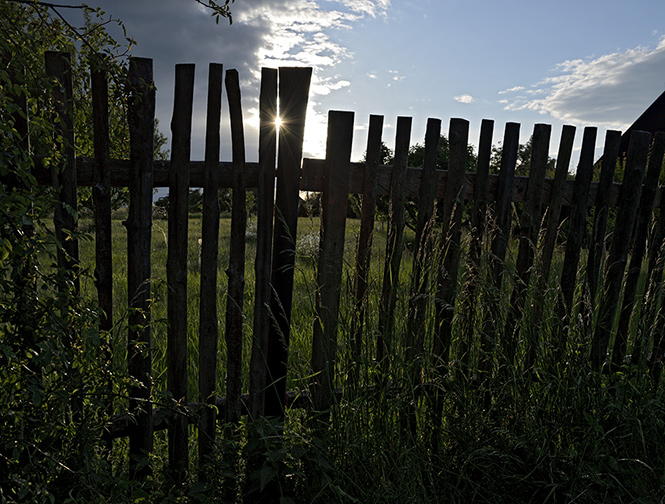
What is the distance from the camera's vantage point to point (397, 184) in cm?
284

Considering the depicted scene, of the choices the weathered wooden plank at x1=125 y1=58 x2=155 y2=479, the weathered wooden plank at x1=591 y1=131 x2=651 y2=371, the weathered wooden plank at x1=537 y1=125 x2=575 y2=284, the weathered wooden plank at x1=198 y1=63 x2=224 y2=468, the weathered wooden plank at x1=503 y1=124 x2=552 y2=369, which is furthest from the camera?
the weathered wooden plank at x1=591 y1=131 x2=651 y2=371

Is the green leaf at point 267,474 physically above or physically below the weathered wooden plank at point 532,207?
below

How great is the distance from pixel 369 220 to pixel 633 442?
1.96 m

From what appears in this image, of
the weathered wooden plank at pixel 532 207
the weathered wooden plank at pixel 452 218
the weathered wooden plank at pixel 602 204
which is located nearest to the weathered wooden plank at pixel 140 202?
the weathered wooden plank at pixel 452 218

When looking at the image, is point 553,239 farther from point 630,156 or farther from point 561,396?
point 561,396

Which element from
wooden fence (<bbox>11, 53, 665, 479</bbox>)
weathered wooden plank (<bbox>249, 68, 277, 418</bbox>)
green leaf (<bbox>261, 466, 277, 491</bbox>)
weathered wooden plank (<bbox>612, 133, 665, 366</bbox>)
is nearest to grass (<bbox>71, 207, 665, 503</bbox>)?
green leaf (<bbox>261, 466, 277, 491</bbox>)

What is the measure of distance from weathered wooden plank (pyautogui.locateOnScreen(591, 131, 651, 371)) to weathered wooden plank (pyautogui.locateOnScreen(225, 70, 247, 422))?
275cm

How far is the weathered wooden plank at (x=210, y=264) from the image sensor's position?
257 cm

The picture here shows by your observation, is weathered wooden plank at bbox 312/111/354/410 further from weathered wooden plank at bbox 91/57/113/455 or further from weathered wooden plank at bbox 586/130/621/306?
weathered wooden plank at bbox 586/130/621/306

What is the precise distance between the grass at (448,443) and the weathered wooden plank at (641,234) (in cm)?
107

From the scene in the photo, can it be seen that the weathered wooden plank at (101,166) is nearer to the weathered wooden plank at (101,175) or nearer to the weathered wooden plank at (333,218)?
the weathered wooden plank at (101,175)

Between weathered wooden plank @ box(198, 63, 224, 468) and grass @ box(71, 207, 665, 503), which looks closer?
grass @ box(71, 207, 665, 503)

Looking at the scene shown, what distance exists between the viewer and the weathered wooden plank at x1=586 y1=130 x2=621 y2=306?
11.8 ft

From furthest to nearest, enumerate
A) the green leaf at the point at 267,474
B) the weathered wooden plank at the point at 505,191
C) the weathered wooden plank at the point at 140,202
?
the weathered wooden plank at the point at 505,191 < the weathered wooden plank at the point at 140,202 < the green leaf at the point at 267,474
